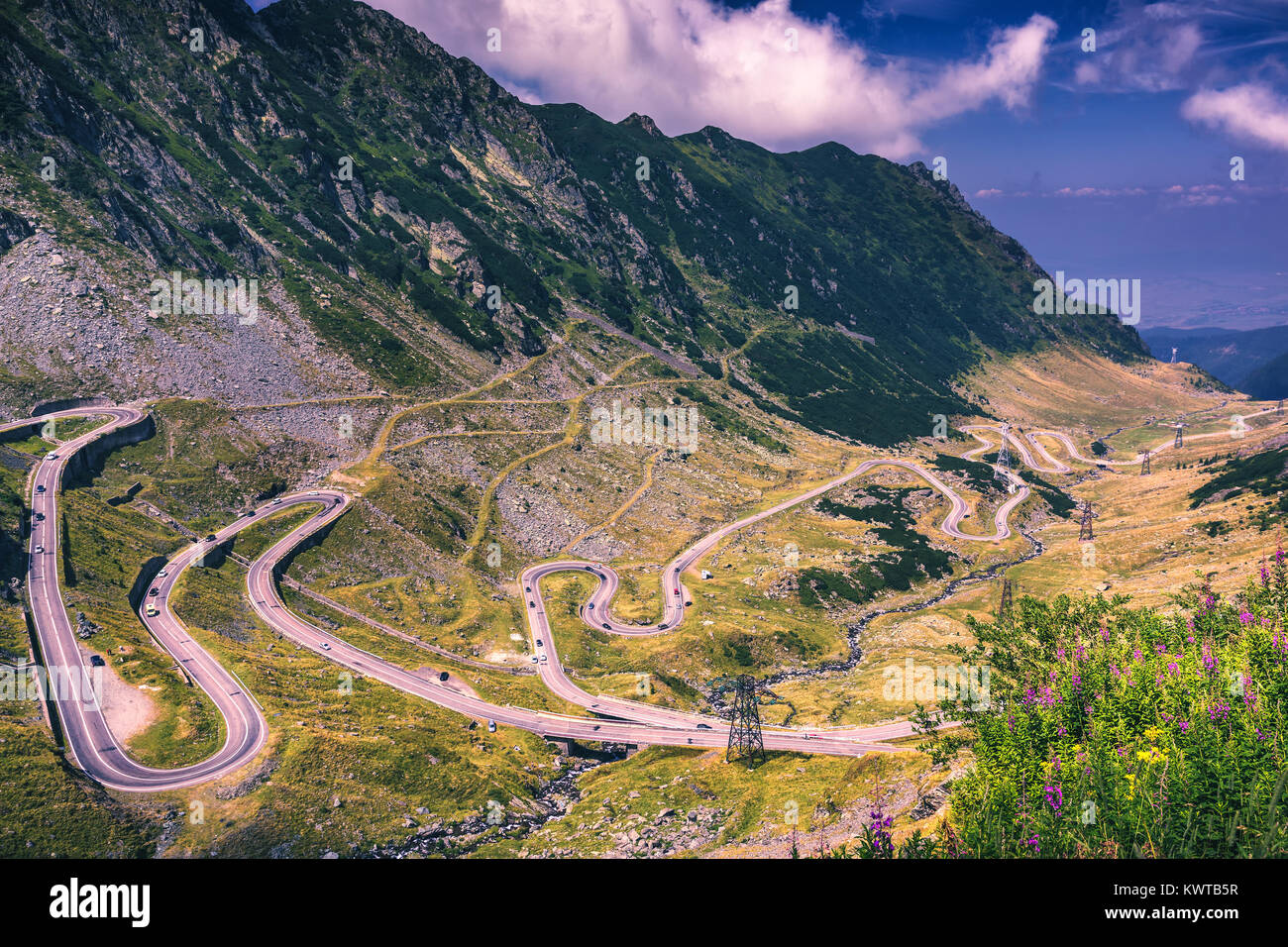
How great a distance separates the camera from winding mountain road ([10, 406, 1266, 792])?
86.3m

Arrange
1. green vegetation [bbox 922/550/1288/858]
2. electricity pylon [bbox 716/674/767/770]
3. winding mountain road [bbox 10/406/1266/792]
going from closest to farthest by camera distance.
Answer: green vegetation [bbox 922/550/1288/858], winding mountain road [bbox 10/406/1266/792], electricity pylon [bbox 716/674/767/770]

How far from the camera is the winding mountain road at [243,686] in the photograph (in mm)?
86312

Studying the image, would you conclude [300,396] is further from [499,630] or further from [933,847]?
[933,847]

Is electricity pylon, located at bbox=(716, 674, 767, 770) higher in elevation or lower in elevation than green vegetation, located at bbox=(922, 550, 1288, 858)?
lower

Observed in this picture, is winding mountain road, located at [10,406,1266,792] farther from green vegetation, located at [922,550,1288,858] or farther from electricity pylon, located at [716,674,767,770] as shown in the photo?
green vegetation, located at [922,550,1288,858]

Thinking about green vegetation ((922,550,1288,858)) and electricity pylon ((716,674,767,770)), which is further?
electricity pylon ((716,674,767,770))

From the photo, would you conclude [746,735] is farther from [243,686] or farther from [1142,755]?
[243,686]

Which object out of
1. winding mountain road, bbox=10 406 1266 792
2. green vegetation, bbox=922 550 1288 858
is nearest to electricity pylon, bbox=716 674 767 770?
winding mountain road, bbox=10 406 1266 792

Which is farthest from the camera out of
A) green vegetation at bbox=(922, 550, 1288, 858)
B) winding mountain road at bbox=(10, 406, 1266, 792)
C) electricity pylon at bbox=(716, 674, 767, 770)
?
electricity pylon at bbox=(716, 674, 767, 770)

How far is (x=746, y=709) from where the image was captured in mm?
109188

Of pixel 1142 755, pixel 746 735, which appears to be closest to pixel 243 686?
pixel 746 735

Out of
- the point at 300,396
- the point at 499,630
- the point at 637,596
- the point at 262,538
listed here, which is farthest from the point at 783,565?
the point at 300,396

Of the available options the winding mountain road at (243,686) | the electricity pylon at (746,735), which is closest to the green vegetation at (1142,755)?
the electricity pylon at (746,735)

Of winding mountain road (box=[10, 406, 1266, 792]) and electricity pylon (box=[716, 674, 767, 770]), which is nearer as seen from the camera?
winding mountain road (box=[10, 406, 1266, 792])
